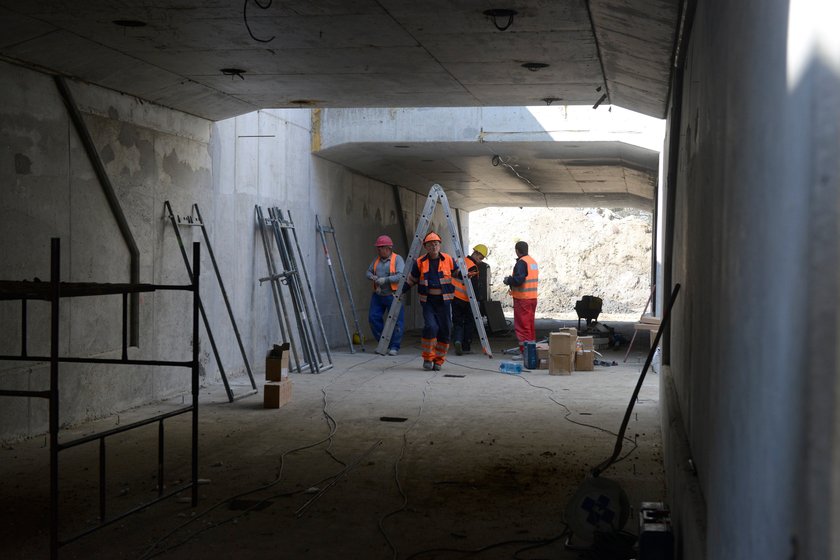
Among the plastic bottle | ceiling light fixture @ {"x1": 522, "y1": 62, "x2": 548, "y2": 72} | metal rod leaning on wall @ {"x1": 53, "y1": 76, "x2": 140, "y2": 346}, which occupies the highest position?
ceiling light fixture @ {"x1": 522, "y1": 62, "x2": 548, "y2": 72}

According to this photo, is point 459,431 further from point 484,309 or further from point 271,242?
point 484,309

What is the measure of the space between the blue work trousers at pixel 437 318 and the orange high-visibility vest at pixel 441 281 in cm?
9

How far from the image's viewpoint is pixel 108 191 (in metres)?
8.73

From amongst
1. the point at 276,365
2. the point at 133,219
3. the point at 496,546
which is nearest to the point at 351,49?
the point at 133,219

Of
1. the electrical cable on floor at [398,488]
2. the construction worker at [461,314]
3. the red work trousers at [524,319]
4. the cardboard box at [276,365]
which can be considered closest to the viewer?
the electrical cable on floor at [398,488]

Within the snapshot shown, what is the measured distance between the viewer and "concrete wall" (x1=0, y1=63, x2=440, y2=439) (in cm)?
755

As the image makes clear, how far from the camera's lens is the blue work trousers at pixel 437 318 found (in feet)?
40.6

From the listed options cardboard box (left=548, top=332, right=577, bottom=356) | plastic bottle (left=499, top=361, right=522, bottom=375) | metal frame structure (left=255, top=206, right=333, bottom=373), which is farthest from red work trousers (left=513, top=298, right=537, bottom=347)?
metal frame structure (left=255, top=206, right=333, bottom=373)

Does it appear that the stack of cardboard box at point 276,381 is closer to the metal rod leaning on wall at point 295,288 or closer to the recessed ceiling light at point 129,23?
the metal rod leaning on wall at point 295,288

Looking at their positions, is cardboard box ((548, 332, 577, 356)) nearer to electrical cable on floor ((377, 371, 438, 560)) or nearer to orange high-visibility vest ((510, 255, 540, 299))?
orange high-visibility vest ((510, 255, 540, 299))

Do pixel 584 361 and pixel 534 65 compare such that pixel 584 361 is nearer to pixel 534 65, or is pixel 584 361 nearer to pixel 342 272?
pixel 342 272

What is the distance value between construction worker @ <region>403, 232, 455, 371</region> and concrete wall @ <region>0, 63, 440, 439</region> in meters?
2.15

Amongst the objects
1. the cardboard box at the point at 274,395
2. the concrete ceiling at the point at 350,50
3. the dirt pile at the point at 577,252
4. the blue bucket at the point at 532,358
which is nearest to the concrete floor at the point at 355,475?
the cardboard box at the point at 274,395

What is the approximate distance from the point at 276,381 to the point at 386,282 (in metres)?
5.39
